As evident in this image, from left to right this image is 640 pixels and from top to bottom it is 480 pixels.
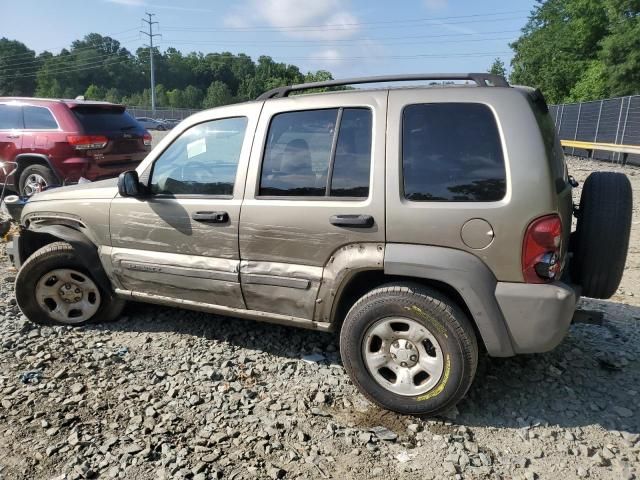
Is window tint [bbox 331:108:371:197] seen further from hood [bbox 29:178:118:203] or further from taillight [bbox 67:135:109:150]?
taillight [bbox 67:135:109:150]

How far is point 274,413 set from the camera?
303cm

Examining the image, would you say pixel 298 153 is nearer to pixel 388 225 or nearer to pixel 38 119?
pixel 388 225

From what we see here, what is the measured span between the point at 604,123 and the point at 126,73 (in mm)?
122202

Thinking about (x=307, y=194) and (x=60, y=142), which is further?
(x=60, y=142)

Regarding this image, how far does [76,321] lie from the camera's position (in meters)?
4.15

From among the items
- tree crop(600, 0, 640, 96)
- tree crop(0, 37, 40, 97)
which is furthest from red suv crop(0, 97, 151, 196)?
tree crop(0, 37, 40, 97)

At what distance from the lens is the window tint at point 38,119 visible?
25.9 feet

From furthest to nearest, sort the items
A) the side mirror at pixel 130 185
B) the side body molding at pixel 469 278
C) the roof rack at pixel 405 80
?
the side mirror at pixel 130 185 → the roof rack at pixel 405 80 → the side body molding at pixel 469 278

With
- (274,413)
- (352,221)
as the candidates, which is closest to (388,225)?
(352,221)

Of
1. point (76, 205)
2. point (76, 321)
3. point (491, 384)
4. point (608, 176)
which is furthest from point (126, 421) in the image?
point (608, 176)

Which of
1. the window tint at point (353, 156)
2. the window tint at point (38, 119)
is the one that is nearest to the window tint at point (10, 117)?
the window tint at point (38, 119)

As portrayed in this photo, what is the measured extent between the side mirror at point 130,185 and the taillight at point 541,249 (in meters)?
2.59

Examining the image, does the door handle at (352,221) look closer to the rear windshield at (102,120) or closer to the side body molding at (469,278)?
the side body molding at (469,278)

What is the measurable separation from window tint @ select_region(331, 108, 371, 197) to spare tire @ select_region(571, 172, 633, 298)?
1354 millimetres
